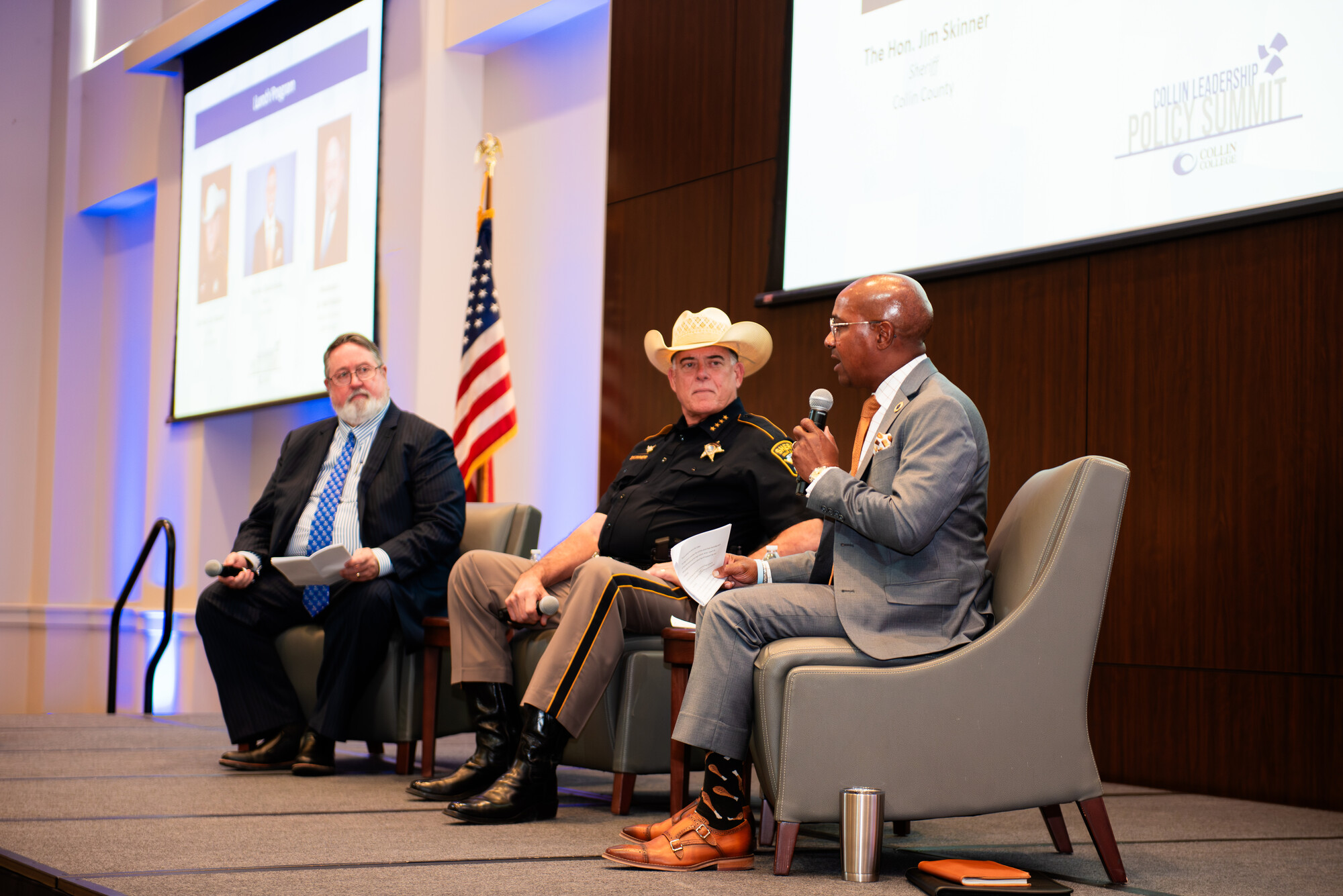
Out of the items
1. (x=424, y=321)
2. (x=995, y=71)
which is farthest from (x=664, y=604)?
(x=424, y=321)

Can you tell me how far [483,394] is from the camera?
17.9 ft

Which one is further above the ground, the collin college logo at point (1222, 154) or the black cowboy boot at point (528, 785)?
the collin college logo at point (1222, 154)

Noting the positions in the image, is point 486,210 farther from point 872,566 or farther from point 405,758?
point 872,566

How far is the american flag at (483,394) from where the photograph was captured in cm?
542

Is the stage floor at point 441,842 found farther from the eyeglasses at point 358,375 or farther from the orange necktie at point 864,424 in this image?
the eyeglasses at point 358,375

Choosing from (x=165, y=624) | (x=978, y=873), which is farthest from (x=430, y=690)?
(x=165, y=624)

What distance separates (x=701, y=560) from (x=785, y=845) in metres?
0.62

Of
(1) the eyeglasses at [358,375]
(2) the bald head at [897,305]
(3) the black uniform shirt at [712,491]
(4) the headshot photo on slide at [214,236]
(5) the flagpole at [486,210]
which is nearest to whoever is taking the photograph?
(2) the bald head at [897,305]

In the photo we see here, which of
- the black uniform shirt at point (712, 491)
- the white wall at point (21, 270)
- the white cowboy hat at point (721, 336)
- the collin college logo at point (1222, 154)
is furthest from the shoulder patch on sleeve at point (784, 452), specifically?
the white wall at point (21, 270)

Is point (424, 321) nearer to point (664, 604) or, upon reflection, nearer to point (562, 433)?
point (562, 433)

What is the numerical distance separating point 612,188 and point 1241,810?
3.37 m

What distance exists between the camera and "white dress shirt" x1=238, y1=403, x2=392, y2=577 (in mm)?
3908

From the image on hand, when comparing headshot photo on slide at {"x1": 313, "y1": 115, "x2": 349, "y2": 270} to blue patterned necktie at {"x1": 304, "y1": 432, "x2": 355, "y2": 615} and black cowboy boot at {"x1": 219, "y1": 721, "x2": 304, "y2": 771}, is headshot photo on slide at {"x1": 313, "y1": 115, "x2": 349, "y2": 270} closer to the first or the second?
blue patterned necktie at {"x1": 304, "y1": 432, "x2": 355, "y2": 615}

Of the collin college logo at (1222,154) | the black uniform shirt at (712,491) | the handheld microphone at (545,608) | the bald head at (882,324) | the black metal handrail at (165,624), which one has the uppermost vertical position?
the collin college logo at (1222,154)
